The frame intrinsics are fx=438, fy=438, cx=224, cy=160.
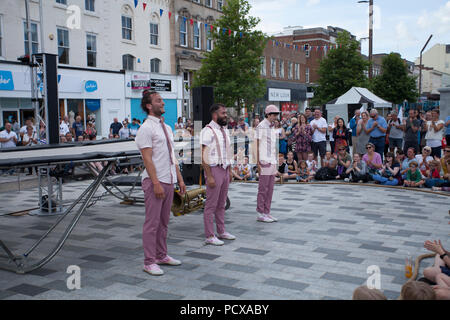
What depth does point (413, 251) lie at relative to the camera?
556cm

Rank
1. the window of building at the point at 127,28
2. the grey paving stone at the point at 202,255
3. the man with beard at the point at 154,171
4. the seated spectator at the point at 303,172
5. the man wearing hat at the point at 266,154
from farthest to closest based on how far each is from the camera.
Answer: the window of building at the point at 127,28, the seated spectator at the point at 303,172, the man wearing hat at the point at 266,154, the grey paving stone at the point at 202,255, the man with beard at the point at 154,171

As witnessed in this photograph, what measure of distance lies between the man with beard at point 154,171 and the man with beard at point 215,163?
3.28 feet

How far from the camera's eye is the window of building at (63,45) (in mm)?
21953

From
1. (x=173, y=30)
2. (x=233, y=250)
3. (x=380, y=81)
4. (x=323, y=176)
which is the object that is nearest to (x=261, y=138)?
(x=233, y=250)

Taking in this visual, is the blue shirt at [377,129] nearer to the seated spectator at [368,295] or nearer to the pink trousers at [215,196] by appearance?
the pink trousers at [215,196]

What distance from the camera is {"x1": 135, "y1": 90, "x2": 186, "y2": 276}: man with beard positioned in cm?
465

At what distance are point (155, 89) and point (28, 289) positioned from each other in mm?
24908

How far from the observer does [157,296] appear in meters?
4.18

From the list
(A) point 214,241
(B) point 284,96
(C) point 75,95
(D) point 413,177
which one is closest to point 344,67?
(B) point 284,96

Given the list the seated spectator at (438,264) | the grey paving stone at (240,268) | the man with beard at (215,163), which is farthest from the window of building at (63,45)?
the seated spectator at (438,264)

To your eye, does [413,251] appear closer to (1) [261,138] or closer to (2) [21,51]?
(1) [261,138]

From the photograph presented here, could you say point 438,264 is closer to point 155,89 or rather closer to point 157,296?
point 157,296

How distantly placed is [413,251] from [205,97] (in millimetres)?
5641
